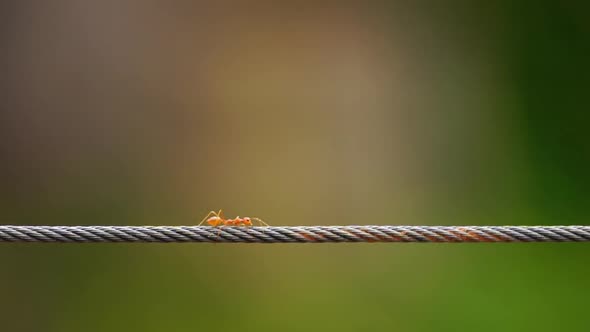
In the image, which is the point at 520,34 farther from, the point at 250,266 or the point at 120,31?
the point at 120,31

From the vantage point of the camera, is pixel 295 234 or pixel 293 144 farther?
pixel 293 144

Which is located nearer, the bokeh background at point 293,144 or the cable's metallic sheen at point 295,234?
the cable's metallic sheen at point 295,234

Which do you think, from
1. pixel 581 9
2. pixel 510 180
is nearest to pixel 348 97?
pixel 510 180

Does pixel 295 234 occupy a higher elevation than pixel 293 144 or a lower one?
lower

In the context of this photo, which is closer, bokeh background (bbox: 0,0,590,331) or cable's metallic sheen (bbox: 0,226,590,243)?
cable's metallic sheen (bbox: 0,226,590,243)
